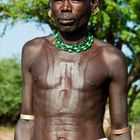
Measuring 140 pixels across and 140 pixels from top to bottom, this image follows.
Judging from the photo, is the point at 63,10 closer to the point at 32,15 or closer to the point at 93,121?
the point at 93,121

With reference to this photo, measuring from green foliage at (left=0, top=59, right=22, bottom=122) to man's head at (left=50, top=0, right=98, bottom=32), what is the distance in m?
36.0

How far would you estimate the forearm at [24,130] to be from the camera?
4.06 metres

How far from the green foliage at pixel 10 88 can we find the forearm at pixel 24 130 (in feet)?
117

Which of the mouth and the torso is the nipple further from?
the mouth

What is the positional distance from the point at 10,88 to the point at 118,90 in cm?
3668

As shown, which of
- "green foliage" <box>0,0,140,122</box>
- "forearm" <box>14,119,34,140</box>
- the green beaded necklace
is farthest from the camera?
"green foliage" <box>0,0,140,122</box>

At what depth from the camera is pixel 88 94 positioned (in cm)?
390

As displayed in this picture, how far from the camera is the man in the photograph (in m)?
3.87

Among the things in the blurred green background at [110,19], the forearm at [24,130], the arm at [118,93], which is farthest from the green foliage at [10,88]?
the arm at [118,93]

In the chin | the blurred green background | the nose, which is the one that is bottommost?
the blurred green background

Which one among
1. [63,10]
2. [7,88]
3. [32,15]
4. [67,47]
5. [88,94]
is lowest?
[7,88]

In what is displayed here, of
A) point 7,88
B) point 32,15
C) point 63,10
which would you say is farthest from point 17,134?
point 7,88

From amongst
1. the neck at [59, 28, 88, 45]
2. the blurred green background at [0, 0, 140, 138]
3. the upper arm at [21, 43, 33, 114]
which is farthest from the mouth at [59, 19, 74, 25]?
the blurred green background at [0, 0, 140, 138]

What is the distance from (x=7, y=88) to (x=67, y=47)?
36.8 meters
